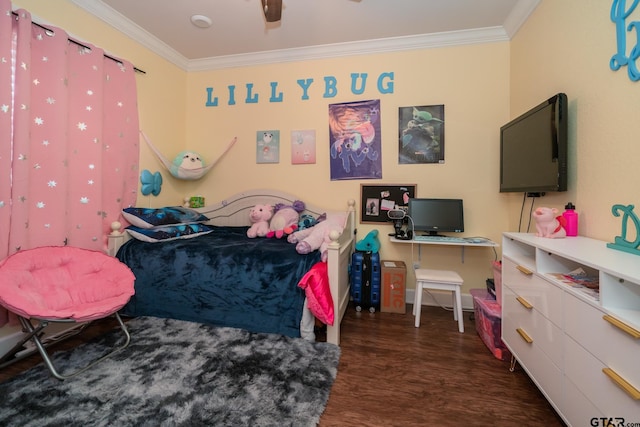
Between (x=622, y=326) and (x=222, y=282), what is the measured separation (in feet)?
6.61

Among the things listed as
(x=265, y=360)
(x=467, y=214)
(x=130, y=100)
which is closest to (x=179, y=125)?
(x=130, y=100)

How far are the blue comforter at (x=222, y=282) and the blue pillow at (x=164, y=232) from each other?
0.06m

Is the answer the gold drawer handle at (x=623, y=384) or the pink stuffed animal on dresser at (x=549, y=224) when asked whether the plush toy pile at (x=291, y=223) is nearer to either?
the pink stuffed animal on dresser at (x=549, y=224)

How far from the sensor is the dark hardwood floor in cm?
121

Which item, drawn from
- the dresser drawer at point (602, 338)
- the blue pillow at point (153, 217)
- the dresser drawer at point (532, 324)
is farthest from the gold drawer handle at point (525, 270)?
the blue pillow at point (153, 217)

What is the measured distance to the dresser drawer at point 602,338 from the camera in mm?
779

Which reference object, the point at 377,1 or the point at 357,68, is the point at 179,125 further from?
the point at 377,1

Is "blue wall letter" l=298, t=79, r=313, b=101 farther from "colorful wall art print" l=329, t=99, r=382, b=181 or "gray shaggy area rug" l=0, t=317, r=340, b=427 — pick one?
"gray shaggy area rug" l=0, t=317, r=340, b=427

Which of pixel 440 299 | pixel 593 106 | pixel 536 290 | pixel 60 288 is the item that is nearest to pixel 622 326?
pixel 536 290

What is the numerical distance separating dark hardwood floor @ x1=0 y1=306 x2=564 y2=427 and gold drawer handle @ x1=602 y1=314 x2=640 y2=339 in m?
0.69

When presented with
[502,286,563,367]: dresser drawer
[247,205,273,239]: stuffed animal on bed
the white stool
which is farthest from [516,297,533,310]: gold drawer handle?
[247,205,273,239]: stuffed animal on bed

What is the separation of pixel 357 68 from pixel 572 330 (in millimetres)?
2632

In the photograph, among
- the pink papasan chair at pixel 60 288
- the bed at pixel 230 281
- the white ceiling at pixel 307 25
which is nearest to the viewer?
the pink papasan chair at pixel 60 288

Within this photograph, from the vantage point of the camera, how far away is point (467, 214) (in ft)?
8.20
